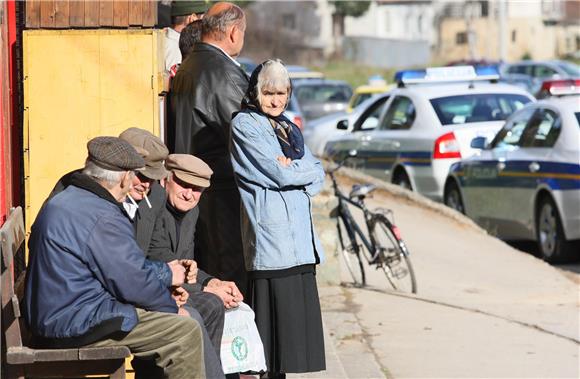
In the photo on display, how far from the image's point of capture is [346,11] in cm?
7662

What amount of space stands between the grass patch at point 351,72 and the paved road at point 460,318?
146 ft

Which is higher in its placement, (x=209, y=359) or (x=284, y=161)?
(x=284, y=161)

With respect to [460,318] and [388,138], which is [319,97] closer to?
[388,138]

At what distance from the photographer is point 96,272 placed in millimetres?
4996

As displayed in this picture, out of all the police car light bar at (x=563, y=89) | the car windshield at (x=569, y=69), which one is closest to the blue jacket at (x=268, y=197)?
the police car light bar at (x=563, y=89)

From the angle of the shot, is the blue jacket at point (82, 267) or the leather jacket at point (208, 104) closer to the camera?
the blue jacket at point (82, 267)

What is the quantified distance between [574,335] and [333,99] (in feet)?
66.4

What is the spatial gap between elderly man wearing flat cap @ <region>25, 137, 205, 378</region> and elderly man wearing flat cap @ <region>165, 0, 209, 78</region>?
201 centimetres

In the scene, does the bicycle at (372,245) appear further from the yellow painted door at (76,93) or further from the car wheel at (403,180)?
the car wheel at (403,180)

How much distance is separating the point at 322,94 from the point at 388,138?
486 inches

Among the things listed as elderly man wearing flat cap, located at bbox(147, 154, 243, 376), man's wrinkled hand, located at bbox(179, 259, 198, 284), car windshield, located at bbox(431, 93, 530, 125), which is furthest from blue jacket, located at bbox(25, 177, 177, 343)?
car windshield, located at bbox(431, 93, 530, 125)

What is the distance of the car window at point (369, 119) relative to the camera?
683 inches

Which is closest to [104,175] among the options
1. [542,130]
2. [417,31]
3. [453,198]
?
[542,130]

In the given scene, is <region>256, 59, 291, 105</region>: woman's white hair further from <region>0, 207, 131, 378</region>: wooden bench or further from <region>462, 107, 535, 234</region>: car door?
<region>462, 107, 535, 234</region>: car door
